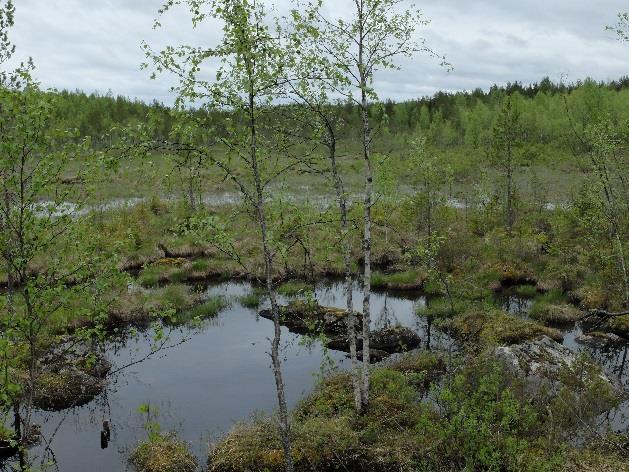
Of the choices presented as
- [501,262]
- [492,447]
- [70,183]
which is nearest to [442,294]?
[501,262]

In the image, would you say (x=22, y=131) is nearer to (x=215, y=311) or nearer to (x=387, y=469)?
(x=387, y=469)

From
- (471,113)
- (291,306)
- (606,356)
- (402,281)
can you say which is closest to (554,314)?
(606,356)

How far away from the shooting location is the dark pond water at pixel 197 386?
19391 millimetres

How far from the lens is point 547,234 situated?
4303 cm

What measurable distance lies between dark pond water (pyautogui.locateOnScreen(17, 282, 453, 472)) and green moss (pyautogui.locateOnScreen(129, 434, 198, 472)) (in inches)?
23.3

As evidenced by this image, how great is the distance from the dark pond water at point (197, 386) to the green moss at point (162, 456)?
0.59 metres

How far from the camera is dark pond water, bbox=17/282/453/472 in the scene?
19391 mm

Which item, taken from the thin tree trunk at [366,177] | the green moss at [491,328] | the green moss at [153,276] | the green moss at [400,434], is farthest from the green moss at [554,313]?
the green moss at [153,276]

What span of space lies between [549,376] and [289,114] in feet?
44.7

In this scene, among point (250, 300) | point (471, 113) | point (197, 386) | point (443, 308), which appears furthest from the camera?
point (471, 113)

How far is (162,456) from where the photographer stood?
57.5 ft

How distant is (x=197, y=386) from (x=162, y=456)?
635 centimetres

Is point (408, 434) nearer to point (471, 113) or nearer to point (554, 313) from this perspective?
point (554, 313)

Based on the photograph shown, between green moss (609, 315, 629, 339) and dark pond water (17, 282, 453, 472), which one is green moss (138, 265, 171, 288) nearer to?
dark pond water (17, 282, 453, 472)
